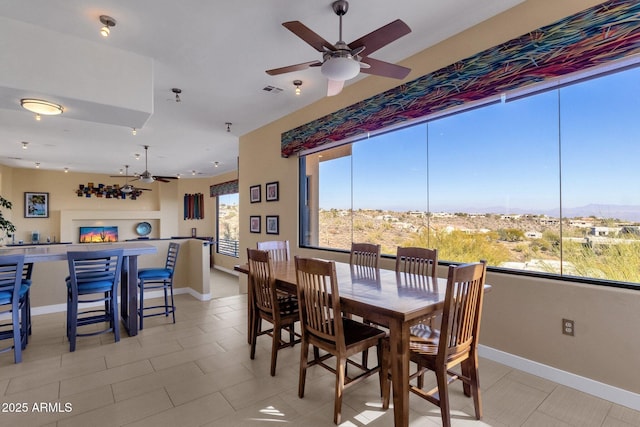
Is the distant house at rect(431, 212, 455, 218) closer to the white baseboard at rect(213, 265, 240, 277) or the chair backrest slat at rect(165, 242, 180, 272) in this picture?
the chair backrest slat at rect(165, 242, 180, 272)

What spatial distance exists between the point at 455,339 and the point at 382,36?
193 centimetres

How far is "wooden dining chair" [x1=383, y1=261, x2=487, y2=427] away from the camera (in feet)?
5.71

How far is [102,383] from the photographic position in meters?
2.43

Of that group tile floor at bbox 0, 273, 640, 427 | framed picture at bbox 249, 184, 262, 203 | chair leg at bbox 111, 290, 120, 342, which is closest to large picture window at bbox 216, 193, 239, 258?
framed picture at bbox 249, 184, 262, 203

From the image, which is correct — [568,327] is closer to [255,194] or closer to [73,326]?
[73,326]

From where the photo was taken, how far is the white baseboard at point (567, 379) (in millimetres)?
2080

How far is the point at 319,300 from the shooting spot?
6.72 ft

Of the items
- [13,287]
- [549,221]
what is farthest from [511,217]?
[13,287]

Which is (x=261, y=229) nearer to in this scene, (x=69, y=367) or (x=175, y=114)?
(x=175, y=114)

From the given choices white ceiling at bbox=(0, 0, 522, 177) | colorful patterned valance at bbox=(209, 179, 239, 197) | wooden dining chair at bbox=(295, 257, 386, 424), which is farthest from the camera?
colorful patterned valance at bbox=(209, 179, 239, 197)

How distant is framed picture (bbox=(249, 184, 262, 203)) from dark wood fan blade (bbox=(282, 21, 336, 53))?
3.75m

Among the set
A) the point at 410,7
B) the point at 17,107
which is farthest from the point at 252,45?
the point at 17,107

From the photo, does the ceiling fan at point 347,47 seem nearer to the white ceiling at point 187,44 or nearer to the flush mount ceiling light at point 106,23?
the white ceiling at point 187,44

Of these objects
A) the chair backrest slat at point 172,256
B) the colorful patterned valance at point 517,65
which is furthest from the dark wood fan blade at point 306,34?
the chair backrest slat at point 172,256
